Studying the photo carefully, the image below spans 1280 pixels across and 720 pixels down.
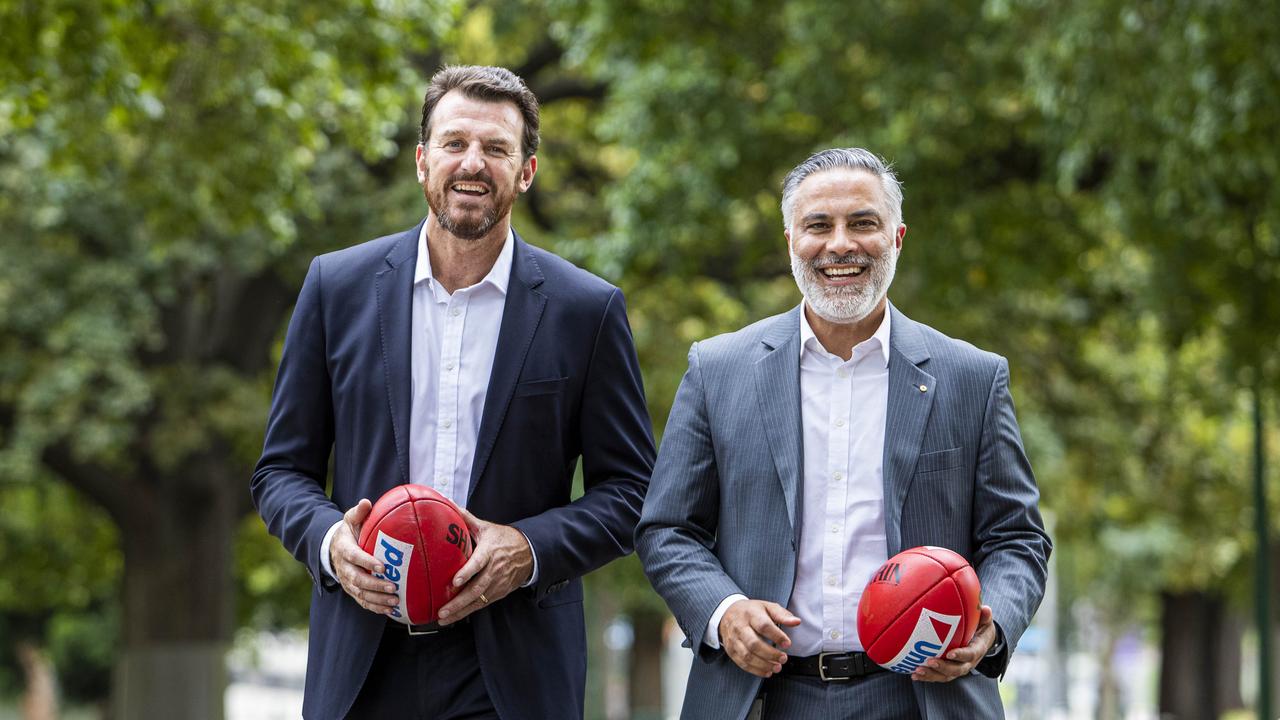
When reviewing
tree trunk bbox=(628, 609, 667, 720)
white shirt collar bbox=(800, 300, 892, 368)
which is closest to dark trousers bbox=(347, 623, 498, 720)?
white shirt collar bbox=(800, 300, 892, 368)

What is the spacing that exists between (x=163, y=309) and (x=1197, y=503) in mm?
15317

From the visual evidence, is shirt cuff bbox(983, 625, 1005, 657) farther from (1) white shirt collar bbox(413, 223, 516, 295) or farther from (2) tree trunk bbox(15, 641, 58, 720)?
(2) tree trunk bbox(15, 641, 58, 720)

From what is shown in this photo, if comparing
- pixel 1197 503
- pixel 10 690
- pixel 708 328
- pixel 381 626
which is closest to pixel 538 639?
pixel 381 626

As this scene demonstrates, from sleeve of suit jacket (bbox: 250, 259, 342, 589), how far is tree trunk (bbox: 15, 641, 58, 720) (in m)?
37.1

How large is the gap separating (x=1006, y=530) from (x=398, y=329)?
155cm

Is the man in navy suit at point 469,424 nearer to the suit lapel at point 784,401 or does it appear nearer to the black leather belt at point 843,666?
the suit lapel at point 784,401

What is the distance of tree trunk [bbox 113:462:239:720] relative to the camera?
19.8 metres

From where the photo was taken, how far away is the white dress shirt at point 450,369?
427 centimetres

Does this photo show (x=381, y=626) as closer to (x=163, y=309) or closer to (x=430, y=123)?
(x=430, y=123)

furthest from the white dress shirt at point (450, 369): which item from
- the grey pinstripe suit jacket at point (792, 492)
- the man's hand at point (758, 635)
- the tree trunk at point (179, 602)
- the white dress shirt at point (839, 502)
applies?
the tree trunk at point (179, 602)

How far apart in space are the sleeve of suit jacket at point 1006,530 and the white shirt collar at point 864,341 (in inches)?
11.1

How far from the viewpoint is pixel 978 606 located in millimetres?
3828

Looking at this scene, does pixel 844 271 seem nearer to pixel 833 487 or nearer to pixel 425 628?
pixel 833 487

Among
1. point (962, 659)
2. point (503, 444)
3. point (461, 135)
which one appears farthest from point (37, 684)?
point (962, 659)
